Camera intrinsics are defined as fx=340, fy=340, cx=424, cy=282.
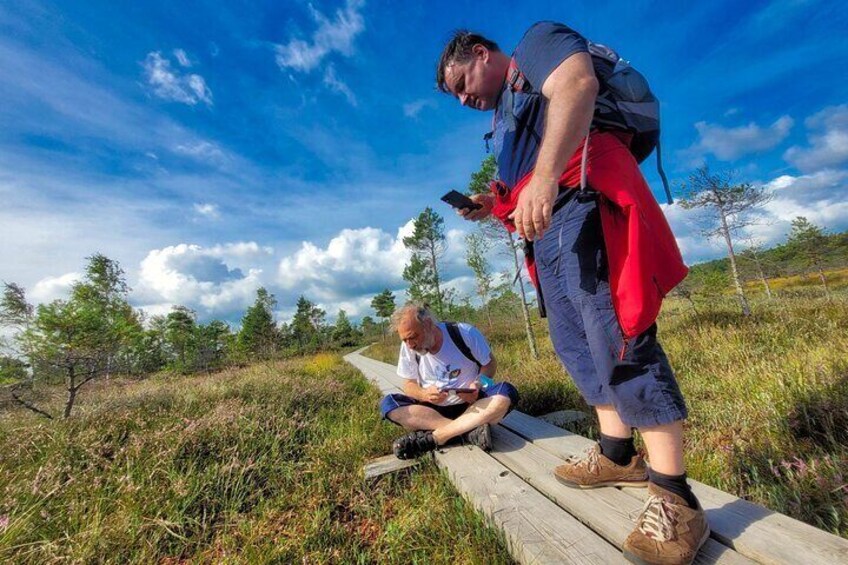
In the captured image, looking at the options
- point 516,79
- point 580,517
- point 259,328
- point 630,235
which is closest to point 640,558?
point 580,517

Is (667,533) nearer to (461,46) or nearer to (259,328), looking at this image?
(461,46)

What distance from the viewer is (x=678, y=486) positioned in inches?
46.3

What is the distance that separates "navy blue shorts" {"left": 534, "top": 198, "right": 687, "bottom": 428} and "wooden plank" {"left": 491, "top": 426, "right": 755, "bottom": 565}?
0.44 meters

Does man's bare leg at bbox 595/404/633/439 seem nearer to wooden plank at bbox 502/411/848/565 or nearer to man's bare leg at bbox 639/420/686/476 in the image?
wooden plank at bbox 502/411/848/565

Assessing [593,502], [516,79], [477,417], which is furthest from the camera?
[477,417]

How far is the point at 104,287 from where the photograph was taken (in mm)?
19141

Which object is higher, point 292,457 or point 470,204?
point 470,204

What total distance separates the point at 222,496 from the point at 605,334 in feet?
8.93

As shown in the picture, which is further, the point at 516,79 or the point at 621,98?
the point at 516,79

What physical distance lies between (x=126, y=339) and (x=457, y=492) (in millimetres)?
6480

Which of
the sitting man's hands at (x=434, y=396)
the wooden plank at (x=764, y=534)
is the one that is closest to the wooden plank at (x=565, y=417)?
the sitting man's hands at (x=434, y=396)

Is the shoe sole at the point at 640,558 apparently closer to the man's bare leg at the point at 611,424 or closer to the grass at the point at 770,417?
the man's bare leg at the point at 611,424

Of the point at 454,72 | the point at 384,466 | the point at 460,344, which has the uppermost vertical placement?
the point at 454,72

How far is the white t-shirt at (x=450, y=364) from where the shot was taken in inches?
122
